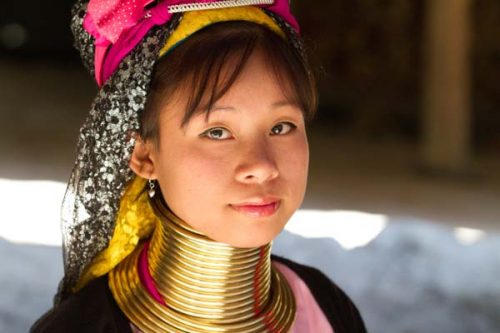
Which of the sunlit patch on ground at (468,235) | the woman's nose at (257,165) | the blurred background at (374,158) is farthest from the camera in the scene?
the sunlit patch on ground at (468,235)

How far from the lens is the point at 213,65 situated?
1.76 metres

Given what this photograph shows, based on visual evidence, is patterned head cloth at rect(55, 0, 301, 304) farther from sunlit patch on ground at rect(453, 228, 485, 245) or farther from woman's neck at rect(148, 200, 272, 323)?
sunlit patch on ground at rect(453, 228, 485, 245)

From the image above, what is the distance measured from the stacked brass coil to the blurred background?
43 cm

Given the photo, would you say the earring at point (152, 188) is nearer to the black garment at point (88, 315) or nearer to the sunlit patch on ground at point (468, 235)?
the black garment at point (88, 315)

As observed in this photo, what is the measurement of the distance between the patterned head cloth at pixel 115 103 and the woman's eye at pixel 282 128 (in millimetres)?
163

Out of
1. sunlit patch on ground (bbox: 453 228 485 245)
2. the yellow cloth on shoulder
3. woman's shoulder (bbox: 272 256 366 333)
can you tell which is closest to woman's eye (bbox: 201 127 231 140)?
the yellow cloth on shoulder

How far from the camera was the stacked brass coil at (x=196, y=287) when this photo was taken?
1.85m

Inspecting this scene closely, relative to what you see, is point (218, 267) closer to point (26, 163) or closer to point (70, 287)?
point (70, 287)

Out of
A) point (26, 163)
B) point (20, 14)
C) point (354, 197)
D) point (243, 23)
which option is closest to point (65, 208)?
point (243, 23)

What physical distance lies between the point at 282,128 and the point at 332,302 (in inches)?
18.2

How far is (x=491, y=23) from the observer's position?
672 cm

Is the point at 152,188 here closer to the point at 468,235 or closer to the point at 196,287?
the point at 196,287

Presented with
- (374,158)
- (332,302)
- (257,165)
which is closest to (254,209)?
(257,165)

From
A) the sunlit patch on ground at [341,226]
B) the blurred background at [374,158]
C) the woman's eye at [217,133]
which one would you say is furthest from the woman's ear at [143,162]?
the sunlit patch on ground at [341,226]
